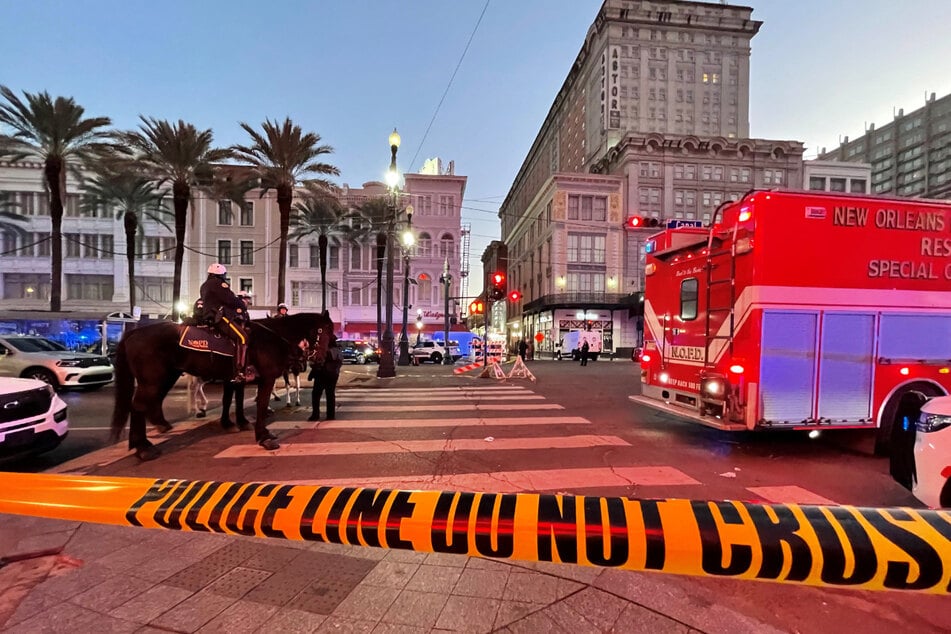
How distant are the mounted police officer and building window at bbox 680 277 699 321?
21.6ft

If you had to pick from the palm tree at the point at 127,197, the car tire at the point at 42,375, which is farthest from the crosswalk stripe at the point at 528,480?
the palm tree at the point at 127,197

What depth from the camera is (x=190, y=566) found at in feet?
11.1

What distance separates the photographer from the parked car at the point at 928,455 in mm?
3479

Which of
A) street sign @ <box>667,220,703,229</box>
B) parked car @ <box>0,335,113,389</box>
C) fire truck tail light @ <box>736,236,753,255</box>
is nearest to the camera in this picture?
fire truck tail light @ <box>736,236,753,255</box>

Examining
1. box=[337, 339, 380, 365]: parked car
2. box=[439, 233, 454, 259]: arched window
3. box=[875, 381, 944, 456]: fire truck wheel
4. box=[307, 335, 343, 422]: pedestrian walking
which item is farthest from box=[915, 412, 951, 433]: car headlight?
box=[439, 233, 454, 259]: arched window

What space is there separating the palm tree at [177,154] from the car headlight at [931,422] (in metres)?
30.0

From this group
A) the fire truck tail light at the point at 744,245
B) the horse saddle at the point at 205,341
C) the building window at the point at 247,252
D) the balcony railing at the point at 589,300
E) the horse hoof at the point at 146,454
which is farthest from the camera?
the balcony railing at the point at 589,300

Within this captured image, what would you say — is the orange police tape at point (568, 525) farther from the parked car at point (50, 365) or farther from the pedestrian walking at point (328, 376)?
the parked car at point (50, 365)

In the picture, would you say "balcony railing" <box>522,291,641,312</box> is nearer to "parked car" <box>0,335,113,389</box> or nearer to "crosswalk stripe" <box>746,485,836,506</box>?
"parked car" <box>0,335,113,389</box>

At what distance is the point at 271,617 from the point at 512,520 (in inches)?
73.1

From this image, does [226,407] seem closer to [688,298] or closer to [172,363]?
[172,363]

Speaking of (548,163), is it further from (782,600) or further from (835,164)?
(782,600)

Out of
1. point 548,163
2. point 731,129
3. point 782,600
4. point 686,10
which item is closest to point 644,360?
point 782,600

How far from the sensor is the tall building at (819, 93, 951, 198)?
98.3m
